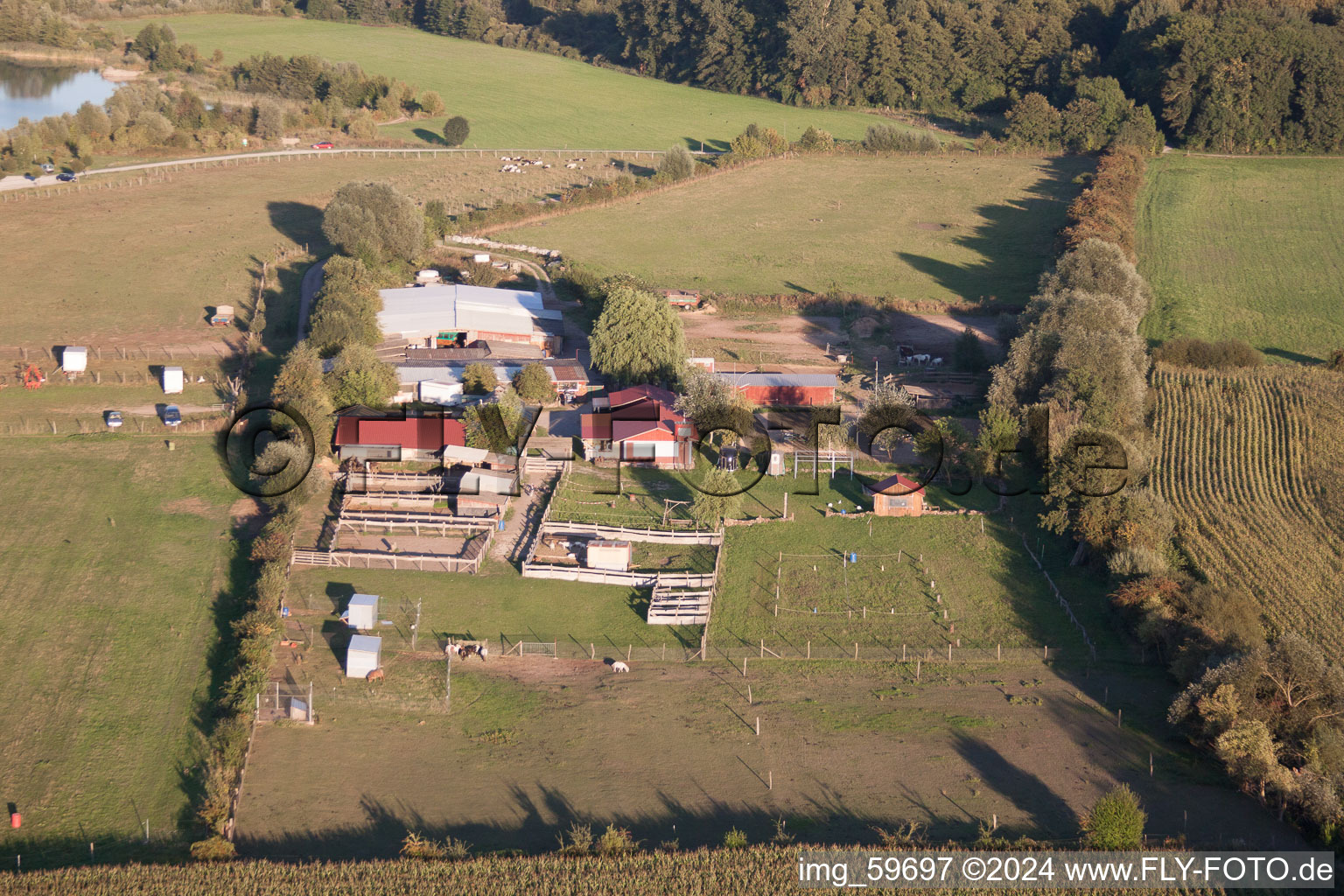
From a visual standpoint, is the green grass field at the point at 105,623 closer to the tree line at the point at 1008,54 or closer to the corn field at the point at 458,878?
the corn field at the point at 458,878

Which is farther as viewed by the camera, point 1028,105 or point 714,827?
point 1028,105

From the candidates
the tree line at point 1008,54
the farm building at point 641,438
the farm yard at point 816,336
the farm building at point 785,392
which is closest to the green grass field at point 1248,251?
the tree line at point 1008,54

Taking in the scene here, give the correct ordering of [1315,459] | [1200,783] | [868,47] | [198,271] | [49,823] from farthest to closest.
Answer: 1. [868,47]
2. [198,271]
3. [1315,459]
4. [1200,783]
5. [49,823]

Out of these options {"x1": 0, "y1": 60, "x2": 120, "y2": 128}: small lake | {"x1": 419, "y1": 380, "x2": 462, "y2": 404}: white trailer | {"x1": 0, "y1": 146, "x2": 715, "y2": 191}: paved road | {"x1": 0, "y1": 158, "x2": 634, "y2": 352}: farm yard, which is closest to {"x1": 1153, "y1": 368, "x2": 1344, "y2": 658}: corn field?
{"x1": 419, "y1": 380, "x2": 462, "y2": 404}: white trailer

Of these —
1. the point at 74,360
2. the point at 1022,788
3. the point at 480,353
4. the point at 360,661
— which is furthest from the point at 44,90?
the point at 1022,788

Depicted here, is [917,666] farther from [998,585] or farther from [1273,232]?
[1273,232]

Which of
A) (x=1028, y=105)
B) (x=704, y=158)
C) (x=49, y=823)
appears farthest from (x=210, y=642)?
A: (x=1028, y=105)
